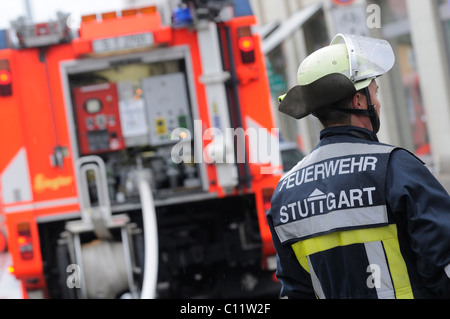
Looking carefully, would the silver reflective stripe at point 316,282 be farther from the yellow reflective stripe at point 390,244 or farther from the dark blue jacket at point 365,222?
the yellow reflective stripe at point 390,244

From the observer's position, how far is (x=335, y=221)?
2.25m


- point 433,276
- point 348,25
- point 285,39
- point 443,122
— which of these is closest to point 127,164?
point 348,25

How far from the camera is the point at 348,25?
378 inches

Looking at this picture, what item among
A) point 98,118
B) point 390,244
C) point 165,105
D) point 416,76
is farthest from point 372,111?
point 416,76

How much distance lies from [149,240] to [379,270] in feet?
13.0

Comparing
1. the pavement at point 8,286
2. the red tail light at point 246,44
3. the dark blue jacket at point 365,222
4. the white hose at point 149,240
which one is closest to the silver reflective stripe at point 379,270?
the dark blue jacket at point 365,222

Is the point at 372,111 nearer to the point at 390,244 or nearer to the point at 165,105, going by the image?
the point at 390,244

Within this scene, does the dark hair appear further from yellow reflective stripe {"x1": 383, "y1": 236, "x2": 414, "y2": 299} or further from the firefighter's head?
yellow reflective stripe {"x1": 383, "y1": 236, "x2": 414, "y2": 299}

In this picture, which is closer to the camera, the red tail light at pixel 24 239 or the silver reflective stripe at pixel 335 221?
the silver reflective stripe at pixel 335 221

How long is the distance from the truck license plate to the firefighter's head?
152 inches

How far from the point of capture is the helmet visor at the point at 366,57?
235cm

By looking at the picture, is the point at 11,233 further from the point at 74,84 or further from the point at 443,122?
the point at 443,122

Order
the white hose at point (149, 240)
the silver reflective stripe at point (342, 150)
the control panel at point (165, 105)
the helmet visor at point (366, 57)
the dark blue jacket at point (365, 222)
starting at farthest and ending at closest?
the control panel at point (165, 105)
the white hose at point (149, 240)
the helmet visor at point (366, 57)
the silver reflective stripe at point (342, 150)
the dark blue jacket at point (365, 222)

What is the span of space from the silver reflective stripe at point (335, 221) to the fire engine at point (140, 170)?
3584 mm
